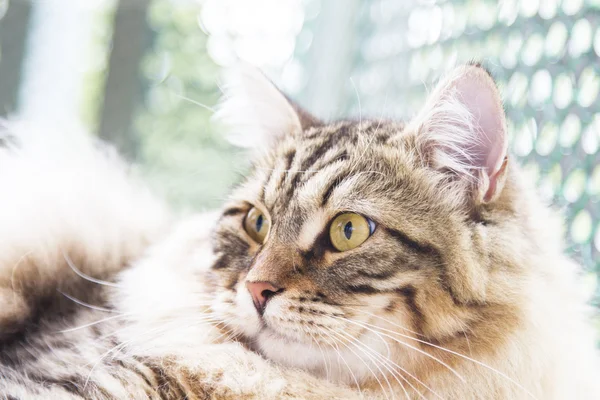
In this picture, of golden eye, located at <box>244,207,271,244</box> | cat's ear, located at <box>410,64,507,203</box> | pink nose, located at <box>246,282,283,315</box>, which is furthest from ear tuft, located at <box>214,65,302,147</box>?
pink nose, located at <box>246,282,283,315</box>

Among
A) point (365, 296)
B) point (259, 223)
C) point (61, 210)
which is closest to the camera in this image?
point (365, 296)

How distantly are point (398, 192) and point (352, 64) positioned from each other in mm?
1189

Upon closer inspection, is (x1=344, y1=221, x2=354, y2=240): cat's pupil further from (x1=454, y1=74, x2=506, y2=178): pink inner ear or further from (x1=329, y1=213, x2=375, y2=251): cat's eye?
(x1=454, y1=74, x2=506, y2=178): pink inner ear

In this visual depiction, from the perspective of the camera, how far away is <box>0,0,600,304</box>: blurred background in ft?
5.50

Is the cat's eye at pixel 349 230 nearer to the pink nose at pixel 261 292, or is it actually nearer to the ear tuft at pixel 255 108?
the pink nose at pixel 261 292

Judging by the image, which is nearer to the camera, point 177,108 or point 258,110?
point 258,110

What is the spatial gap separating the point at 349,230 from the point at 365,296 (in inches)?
→ 5.2

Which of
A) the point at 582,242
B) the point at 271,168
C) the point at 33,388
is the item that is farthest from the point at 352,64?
the point at 33,388

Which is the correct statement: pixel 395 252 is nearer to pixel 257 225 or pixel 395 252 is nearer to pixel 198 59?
pixel 257 225

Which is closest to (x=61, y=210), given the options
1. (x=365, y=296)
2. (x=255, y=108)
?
(x=255, y=108)

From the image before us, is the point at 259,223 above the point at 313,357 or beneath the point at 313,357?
above

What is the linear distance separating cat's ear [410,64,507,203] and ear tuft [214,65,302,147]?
1.27 feet

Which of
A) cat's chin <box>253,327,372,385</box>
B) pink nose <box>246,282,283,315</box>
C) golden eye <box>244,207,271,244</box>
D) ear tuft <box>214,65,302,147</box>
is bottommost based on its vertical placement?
cat's chin <box>253,327,372,385</box>

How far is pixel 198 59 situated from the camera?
2.10 metres
